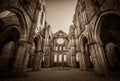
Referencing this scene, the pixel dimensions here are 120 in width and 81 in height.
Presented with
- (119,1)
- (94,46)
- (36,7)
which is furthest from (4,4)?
(94,46)

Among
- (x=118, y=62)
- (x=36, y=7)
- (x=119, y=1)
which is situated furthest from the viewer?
(x=118, y=62)

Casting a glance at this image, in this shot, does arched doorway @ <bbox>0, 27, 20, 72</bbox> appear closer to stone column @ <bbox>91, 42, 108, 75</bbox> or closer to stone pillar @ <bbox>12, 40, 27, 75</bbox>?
stone pillar @ <bbox>12, 40, 27, 75</bbox>

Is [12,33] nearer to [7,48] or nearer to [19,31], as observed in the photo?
[19,31]

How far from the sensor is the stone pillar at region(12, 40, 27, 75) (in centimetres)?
620

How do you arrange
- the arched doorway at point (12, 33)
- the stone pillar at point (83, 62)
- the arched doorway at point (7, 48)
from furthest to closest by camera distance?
the stone pillar at point (83, 62)
the arched doorway at point (7, 48)
the arched doorway at point (12, 33)

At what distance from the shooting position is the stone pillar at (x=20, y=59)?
620 centimetres

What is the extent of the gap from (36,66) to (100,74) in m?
9.17

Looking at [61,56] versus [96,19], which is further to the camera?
[61,56]

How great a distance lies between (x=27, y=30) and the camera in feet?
25.9

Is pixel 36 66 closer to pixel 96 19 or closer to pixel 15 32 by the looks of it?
pixel 15 32

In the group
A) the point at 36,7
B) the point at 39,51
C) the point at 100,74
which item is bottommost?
the point at 100,74

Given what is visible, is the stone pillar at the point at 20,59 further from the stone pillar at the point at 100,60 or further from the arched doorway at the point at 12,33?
the stone pillar at the point at 100,60

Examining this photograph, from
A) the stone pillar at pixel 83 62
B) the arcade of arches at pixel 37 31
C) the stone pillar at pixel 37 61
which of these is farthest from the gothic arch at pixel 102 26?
the stone pillar at pixel 37 61

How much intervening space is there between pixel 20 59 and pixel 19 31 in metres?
5.08
